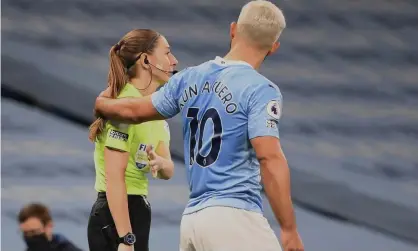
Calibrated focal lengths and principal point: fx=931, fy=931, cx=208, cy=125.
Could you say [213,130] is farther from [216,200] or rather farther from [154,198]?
[154,198]

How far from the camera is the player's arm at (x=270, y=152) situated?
2.32 m

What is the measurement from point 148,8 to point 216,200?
318 centimetres

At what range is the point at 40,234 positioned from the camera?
4.32 metres

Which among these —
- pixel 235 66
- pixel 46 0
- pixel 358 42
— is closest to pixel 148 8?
pixel 46 0

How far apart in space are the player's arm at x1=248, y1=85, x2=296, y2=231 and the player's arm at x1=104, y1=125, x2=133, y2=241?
26.7 inches

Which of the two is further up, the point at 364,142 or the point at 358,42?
the point at 358,42

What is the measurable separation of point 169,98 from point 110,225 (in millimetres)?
667

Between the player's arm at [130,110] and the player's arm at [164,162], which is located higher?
the player's arm at [130,110]

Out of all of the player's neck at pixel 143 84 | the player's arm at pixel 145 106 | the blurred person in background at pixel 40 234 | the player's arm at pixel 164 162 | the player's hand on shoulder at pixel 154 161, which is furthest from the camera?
the blurred person in background at pixel 40 234

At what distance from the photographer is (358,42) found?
5578 mm

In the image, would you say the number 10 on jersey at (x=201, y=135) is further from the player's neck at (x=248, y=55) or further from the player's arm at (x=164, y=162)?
the player's arm at (x=164, y=162)

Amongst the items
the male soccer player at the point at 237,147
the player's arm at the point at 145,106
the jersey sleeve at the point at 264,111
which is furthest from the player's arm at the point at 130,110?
the jersey sleeve at the point at 264,111

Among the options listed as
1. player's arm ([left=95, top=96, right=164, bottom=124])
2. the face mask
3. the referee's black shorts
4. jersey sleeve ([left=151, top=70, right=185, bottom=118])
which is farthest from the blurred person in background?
jersey sleeve ([left=151, top=70, right=185, bottom=118])

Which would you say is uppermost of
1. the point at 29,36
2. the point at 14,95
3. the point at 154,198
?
the point at 29,36
